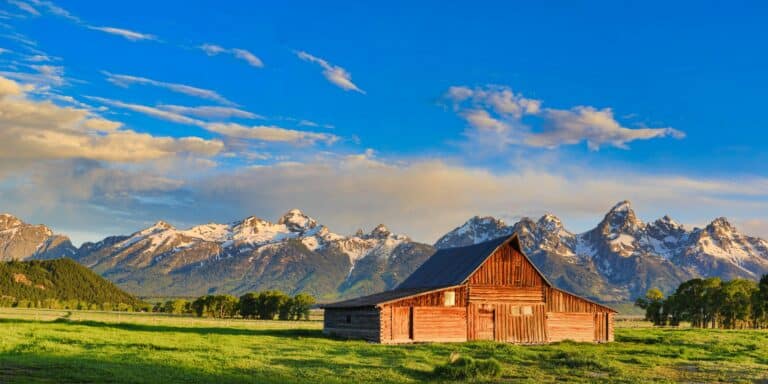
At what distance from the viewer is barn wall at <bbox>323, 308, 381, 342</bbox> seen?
57562 millimetres

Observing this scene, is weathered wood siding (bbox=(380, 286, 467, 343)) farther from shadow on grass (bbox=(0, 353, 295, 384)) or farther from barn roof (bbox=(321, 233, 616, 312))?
shadow on grass (bbox=(0, 353, 295, 384))

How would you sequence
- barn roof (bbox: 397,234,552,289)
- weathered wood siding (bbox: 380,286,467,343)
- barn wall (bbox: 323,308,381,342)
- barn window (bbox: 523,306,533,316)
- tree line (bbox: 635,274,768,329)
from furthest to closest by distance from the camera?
tree line (bbox: 635,274,768,329) → barn window (bbox: 523,306,533,316) → barn roof (bbox: 397,234,552,289) → barn wall (bbox: 323,308,381,342) → weathered wood siding (bbox: 380,286,467,343)

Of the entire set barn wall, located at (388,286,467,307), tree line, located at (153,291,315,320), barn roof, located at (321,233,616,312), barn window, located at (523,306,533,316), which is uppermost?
barn roof, located at (321,233,616,312)

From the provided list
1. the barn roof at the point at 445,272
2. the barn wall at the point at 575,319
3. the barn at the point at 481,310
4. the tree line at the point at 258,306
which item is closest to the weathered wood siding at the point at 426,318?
the barn at the point at 481,310

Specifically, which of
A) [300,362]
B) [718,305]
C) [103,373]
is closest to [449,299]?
[300,362]

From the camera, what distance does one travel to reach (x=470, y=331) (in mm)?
60938

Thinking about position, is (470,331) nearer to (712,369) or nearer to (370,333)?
(370,333)

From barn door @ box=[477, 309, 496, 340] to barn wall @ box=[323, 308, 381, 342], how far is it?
1007 cm

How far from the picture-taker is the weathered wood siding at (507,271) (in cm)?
6256

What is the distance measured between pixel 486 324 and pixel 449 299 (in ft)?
14.3

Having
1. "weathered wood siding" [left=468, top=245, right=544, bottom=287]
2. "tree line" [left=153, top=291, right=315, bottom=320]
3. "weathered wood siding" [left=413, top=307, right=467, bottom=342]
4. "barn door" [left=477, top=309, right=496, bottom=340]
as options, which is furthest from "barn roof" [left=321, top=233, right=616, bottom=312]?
"tree line" [left=153, top=291, right=315, bottom=320]

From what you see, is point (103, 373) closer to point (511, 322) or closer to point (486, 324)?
point (486, 324)

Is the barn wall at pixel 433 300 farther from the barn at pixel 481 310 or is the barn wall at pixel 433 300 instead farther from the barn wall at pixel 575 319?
the barn wall at pixel 575 319

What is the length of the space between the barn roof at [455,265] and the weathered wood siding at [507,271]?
1.94 feet
